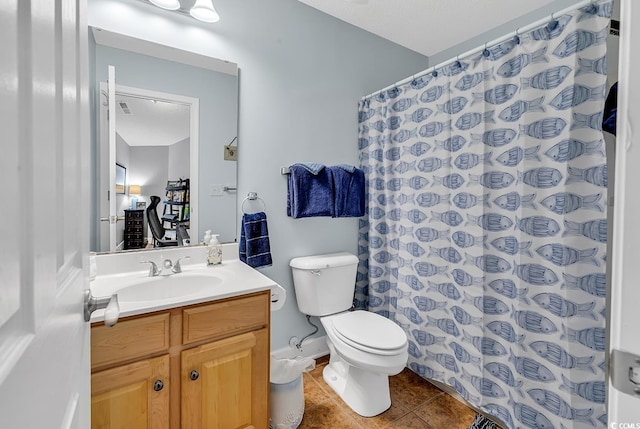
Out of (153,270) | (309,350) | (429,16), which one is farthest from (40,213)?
(429,16)

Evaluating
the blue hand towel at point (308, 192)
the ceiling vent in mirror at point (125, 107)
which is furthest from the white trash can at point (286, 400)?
the ceiling vent in mirror at point (125, 107)

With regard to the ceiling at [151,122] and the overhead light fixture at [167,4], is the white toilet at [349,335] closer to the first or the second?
the ceiling at [151,122]

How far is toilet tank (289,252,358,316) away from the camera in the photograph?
1.91 m

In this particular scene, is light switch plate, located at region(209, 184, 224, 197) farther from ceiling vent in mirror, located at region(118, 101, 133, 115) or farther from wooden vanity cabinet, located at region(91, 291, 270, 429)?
wooden vanity cabinet, located at region(91, 291, 270, 429)

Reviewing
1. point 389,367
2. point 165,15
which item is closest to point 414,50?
point 165,15

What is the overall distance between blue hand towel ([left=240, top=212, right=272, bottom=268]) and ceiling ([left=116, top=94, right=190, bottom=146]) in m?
0.59

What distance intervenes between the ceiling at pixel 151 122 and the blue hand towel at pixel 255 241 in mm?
592

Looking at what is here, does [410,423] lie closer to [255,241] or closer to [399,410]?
[399,410]

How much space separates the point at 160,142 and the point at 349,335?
1.45 m

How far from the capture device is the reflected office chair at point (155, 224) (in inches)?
62.2

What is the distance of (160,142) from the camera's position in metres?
1.58

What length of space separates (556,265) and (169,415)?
1692 millimetres

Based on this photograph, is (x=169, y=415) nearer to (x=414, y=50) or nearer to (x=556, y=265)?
(x=556, y=265)

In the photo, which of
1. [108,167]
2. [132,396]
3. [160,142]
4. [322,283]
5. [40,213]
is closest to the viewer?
[40,213]
